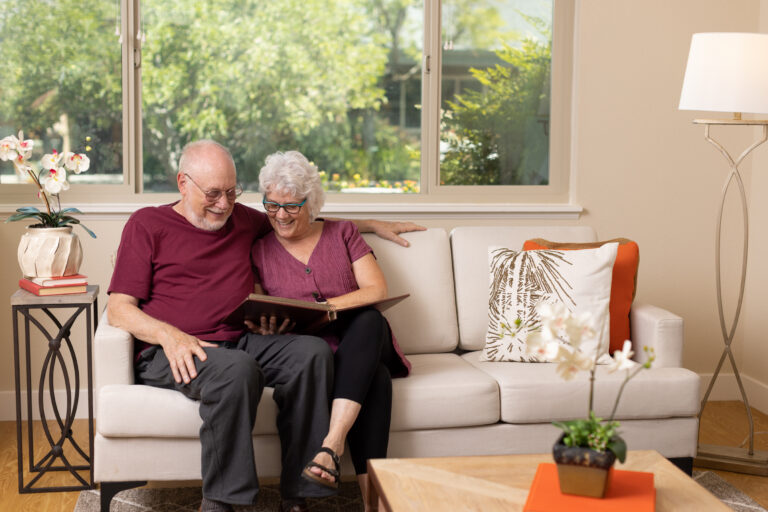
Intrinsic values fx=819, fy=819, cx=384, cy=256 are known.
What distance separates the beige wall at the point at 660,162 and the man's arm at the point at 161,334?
1.50m

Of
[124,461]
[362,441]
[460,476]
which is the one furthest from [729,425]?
[124,461]

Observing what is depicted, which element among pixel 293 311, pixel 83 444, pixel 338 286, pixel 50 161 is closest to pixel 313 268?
pixel 338 286

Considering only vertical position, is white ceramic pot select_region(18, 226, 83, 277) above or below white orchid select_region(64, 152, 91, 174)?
below

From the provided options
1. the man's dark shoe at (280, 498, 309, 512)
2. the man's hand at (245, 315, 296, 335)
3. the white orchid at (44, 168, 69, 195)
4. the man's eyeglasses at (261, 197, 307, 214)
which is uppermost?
the white orchid at (44, 168, 69, 195)

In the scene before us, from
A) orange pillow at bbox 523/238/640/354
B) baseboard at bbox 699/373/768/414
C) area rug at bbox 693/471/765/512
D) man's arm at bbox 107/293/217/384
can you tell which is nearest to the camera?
man's arm at bbox 107/293/217/384

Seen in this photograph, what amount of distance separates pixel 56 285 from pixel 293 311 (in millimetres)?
879

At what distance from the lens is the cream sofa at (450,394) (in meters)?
2.39

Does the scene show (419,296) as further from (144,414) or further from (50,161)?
(50,161)

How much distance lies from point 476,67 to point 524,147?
0.43 metres

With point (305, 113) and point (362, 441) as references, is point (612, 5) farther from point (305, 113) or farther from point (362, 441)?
point (362, 441)

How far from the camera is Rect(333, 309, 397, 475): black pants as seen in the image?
244cm

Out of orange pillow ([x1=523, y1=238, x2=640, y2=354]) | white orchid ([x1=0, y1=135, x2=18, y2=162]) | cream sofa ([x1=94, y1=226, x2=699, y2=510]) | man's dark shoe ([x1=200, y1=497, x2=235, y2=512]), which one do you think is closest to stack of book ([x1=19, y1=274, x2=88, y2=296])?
cream sofa ([x1=94, y1=226, x2=699, y2=510])

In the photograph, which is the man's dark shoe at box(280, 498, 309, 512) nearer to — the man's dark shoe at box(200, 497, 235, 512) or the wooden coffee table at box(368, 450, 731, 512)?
the man's dark shoe at box(200, 497, 235, 512)

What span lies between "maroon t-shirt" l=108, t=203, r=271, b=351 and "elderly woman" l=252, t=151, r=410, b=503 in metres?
0.16
